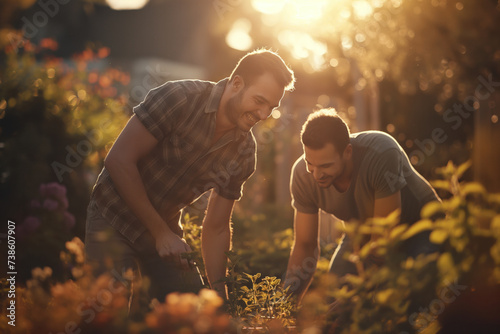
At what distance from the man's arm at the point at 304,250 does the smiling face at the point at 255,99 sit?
1.11 meters

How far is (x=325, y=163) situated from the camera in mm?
3730

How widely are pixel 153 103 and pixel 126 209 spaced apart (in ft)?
2.11

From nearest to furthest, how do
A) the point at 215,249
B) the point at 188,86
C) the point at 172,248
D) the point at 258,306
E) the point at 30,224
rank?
1. the point at 172,248
2. the point at 258,306
3. the point at 188,86
4. the point at 215,249
5. the point at 30,224

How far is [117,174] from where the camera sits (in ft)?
10.3

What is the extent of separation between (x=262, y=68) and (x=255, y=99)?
18 centimetres

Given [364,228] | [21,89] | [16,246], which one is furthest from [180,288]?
[21,89]

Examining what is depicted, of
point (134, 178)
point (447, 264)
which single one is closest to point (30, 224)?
point (134, 178)

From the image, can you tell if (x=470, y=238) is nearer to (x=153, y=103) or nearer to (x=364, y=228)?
(x=364, y=228)

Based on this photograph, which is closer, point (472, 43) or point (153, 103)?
point (153, 103)

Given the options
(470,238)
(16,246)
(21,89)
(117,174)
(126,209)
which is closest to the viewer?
(470,238)

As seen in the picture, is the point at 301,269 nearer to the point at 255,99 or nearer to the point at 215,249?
the point at 215,249

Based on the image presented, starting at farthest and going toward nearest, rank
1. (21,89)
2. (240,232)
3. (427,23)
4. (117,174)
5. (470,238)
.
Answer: (240,232), (427,23), (21,89), (117,174), (470,238)

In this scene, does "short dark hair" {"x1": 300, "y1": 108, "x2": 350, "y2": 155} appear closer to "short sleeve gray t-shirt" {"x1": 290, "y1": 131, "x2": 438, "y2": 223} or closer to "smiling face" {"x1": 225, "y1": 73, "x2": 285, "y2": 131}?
"short sleeve gray t-shirt" {"x1": 290, "y1": 131, "x2": 438, "y2": 223}

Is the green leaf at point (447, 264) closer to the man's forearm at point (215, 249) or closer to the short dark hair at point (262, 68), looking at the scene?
the short dark hair at point (262, 68)
